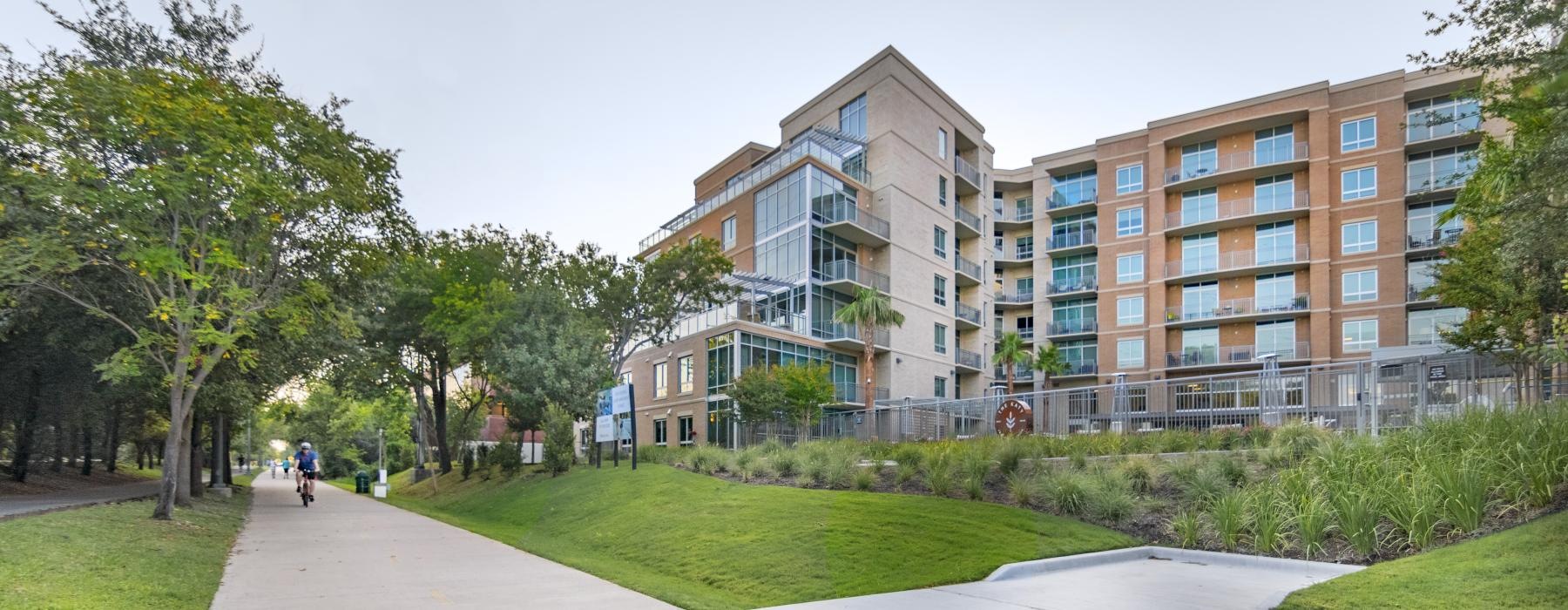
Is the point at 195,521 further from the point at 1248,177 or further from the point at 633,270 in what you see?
the point at 1248,177

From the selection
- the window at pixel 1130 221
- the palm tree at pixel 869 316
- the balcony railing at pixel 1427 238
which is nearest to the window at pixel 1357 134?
the balcony railing at pixel 1427 238

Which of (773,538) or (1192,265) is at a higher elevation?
(1192,265)

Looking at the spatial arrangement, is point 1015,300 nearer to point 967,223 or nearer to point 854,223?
point 967,223

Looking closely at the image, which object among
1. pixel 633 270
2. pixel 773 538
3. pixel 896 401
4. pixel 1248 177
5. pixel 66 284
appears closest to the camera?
pixel 773 538

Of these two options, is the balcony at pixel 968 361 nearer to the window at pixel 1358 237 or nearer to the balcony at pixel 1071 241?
the balcony at pixel 1071 241

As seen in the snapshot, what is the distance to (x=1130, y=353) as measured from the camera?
170 feet

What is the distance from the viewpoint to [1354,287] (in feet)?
148

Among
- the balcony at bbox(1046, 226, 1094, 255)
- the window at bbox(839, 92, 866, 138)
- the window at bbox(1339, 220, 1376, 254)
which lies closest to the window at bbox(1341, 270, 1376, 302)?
the window at bbox(1339, 220, 1376, 254)

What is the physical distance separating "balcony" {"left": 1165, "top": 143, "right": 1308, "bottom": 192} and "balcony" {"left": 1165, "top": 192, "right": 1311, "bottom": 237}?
4.64ft

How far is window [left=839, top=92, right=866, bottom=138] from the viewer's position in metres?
48.5

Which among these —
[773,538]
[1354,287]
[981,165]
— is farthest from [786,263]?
[773,538]

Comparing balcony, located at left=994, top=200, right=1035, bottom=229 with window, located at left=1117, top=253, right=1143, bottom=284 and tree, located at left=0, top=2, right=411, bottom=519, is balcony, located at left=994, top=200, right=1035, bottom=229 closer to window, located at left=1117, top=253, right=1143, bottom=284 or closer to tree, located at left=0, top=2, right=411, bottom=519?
window, located at left=1117, top=253, right=1143, bottom=284

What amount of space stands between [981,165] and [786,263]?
18713 mm

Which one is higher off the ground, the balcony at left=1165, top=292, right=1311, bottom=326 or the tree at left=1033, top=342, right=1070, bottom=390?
the balcony at left=1165, top=292, right=1311, bottom=326
